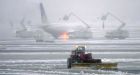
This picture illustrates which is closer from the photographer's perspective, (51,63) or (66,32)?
(51,63)

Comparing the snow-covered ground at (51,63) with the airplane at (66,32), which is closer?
the snow-covered ground at (51,63)

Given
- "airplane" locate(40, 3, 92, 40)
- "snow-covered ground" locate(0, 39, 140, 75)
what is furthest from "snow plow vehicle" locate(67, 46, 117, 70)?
"airplane" locate(40, 3, 92, 40)

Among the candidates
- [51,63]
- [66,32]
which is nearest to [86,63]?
[51,63]

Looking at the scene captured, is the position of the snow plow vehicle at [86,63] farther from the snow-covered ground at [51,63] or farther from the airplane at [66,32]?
the airplane at [66,32]

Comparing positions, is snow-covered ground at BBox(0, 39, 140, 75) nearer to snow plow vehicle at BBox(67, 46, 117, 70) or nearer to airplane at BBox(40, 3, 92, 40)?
snow plow vehicle at BBox(67, 46, 117, 70)

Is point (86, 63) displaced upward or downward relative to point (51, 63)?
upward

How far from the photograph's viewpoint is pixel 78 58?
2522 inches

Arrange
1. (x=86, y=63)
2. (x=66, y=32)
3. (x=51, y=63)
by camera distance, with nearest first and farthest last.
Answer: (x=86, y=63) < (x=51, y=63) < (x=66, y=32)

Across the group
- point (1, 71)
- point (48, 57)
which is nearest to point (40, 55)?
point (48, 57)

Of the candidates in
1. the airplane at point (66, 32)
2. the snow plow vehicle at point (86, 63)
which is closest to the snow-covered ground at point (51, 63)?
the snow plow vehicle at point (86, 63)

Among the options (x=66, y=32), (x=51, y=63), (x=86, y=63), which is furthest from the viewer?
(x=66, y=32)

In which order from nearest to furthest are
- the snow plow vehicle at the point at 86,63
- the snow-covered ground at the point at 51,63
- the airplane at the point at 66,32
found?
the snow-covered ground at the point at 51,63 → the snow plow vehicle at the point at 86,63 → the airplane at the point at 66,32

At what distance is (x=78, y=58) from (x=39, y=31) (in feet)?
328

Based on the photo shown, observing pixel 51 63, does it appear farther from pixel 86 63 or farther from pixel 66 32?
pixel 66 32
